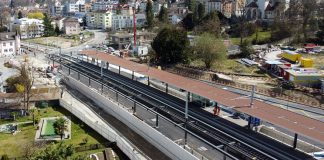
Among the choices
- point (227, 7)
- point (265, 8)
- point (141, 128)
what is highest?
point (227, 7)

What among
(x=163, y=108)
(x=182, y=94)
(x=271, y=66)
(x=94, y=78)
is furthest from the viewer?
(x=271, y=66)

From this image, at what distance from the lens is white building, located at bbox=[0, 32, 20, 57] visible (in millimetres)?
61188

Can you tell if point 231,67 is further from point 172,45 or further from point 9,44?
point 9,44

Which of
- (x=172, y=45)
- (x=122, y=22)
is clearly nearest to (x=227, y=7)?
(x=122, y=22)

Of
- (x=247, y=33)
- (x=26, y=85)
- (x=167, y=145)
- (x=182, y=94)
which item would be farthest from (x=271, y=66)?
(x=26, y=85)

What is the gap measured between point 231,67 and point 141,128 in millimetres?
24522

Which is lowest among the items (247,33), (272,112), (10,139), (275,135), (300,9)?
(10,139)

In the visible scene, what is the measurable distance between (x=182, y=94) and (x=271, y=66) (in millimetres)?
17582

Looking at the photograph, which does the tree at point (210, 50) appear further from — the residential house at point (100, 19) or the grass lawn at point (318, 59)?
the residential house at point (100, 19)

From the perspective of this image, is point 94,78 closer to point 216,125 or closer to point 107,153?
point 107,153

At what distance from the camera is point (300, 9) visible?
64.2 meters

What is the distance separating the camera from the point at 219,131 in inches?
819

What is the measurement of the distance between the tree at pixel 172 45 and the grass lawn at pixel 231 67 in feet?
8.78

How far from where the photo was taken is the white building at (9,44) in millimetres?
61188
